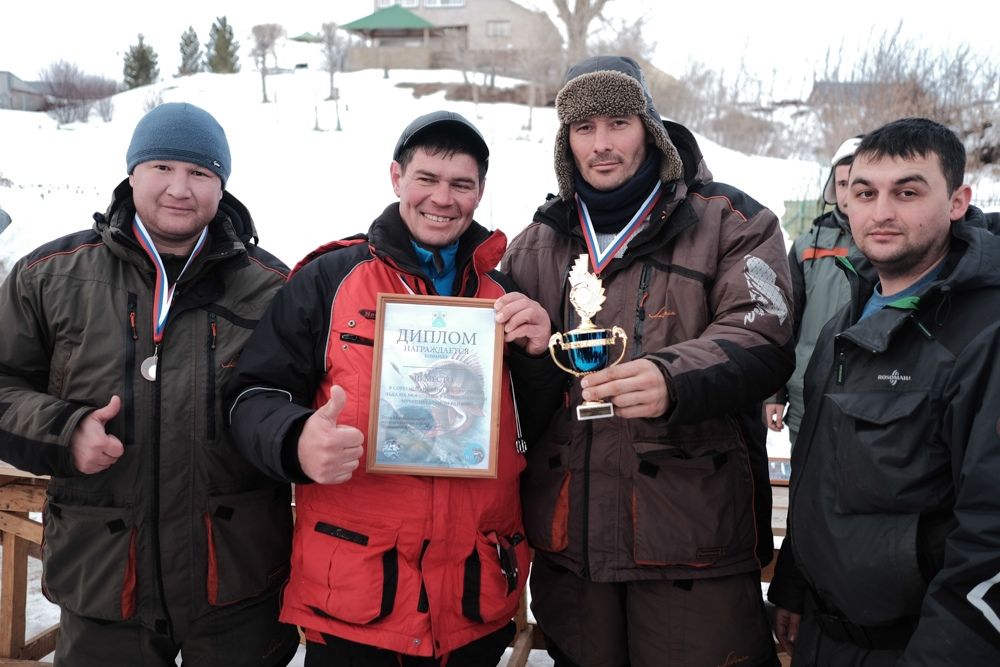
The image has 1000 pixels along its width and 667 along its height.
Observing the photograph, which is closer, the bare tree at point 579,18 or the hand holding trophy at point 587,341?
the hand holding trophy at point 587,341

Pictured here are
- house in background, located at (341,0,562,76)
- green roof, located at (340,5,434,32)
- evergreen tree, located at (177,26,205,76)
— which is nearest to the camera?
house in background, located at (341,0,562,76)

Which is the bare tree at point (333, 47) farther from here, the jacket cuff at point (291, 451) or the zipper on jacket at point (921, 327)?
the zipper on jacket at point (921, 327)

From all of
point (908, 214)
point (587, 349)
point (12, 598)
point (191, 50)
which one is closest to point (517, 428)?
point (587, 349)

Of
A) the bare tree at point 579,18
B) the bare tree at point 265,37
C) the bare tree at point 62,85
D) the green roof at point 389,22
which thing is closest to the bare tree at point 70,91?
the bare tree at point 62,85

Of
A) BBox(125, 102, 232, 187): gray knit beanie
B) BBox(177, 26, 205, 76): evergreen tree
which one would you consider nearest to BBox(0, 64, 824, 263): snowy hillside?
BBox(125, 102, 232, 187): gray knit beanie

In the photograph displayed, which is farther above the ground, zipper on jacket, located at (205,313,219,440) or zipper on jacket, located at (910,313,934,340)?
zipper on jacket, located at (910,313,934,340)

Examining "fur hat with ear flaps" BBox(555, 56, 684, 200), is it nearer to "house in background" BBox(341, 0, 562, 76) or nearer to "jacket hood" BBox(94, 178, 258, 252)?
"jacket hood" BBox(94, 178, 258, 252)

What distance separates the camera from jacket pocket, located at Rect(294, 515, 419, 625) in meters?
2.13

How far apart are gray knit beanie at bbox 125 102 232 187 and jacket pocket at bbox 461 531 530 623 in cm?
159

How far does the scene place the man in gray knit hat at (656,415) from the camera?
7.45 ft

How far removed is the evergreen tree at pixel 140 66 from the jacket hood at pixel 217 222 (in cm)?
4806

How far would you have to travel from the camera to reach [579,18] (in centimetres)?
3406

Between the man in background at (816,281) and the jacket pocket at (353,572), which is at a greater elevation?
the man in background at (816,281)

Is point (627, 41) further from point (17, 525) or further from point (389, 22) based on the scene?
point (17, 525)
